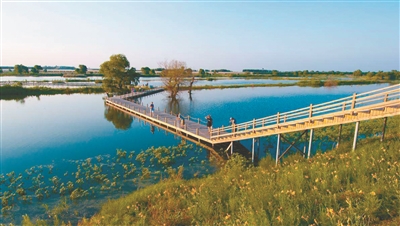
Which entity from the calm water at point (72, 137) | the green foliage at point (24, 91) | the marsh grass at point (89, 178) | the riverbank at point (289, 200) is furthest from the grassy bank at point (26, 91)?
the riverbank at point (289, 200)

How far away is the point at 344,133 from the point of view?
62.6 ft

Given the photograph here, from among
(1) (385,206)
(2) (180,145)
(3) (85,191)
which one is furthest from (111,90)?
(1) (385,206)

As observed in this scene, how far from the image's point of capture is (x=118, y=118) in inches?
1169

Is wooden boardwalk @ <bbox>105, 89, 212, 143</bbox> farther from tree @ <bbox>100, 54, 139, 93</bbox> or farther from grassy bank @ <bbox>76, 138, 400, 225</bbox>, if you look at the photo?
tree @ <bbox>100, 54, 139, 93</bbox>

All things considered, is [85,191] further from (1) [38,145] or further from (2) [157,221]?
(1) [38,145]

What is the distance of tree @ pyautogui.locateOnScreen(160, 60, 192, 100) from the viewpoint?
45.8 m

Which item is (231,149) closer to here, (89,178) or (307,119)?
(307,119)

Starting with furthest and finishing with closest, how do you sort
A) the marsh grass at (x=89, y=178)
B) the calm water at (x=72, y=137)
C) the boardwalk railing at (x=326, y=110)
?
1. the calm water at (x=72, y=137)
2. the marsh grass at (x=89, y=178)
3. the boardwalk railing at (x=326, y=110)

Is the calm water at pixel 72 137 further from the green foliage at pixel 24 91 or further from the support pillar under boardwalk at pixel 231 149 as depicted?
the green foliage at pixel 24 91

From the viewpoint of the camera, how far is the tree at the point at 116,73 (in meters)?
46.0

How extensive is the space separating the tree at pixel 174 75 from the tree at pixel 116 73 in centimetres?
788

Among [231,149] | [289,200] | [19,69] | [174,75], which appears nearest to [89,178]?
[231,149]

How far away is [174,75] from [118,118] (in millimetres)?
18532

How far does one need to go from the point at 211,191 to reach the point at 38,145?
17047mm
